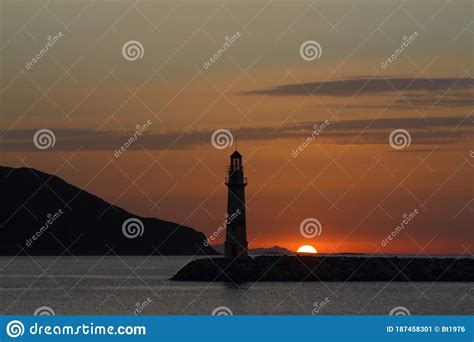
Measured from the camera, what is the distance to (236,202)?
62.5m

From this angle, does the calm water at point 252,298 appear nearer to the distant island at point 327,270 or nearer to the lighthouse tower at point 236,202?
the distant island at point 327,270

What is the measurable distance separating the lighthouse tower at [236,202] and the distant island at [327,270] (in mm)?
9487

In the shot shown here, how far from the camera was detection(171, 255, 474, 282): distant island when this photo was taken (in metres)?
75.6

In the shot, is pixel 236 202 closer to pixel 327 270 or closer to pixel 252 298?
pixel 252 298

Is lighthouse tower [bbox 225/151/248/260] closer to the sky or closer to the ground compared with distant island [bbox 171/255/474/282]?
closer to the ground

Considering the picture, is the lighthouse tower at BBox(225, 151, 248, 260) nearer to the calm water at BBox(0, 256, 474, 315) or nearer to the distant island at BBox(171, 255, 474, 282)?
the calm water at BBox(0, 256, 474, 315)

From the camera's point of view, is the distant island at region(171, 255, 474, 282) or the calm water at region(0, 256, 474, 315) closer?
the calm water at region(0, 256, 474, 315)

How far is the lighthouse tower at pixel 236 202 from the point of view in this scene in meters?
→ 62.3

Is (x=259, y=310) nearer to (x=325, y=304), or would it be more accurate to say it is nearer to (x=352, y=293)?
(x=325, y=304)

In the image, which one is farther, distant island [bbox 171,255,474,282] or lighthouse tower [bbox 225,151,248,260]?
distant island [bbox 171,255,474,282]

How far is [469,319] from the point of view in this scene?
25.3 metres

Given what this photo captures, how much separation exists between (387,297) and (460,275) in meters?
16.7

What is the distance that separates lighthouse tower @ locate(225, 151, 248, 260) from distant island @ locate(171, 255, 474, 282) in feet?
31.1

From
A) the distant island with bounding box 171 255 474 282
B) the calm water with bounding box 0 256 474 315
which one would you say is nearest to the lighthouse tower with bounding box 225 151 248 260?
the calm water with bounding box 0 256 474 315
